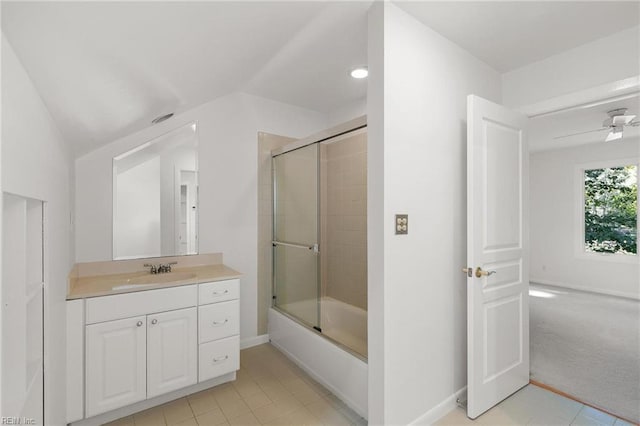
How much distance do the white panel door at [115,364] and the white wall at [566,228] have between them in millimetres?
6496

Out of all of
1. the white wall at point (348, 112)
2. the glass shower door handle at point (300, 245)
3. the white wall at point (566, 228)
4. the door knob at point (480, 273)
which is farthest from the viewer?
the white wall at point (566, 228)

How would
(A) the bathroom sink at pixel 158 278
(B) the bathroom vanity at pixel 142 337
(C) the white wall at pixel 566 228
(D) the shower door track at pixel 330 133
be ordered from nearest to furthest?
(B) the bathroom vanity at pixel 142 337
(D) the shower door track at pixel 330 133
(A) the bathroom sink at pixel 158 278
(C) the white wall at pixel 566 228

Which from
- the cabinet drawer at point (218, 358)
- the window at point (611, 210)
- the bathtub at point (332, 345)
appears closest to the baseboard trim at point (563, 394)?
the bathtub at point (332, 345)

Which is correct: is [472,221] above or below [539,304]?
above

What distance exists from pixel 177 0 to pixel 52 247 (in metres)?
1.24

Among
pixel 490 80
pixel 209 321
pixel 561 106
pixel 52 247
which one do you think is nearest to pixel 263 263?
pixel 209 321

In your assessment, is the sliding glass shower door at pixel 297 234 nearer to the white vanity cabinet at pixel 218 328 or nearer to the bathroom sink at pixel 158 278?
the white vanity cabinet at pixel 218 328

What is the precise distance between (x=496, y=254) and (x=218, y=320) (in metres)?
2.01

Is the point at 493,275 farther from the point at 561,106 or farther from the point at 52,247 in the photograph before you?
the point at 52,247

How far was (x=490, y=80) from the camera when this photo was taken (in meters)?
2.35

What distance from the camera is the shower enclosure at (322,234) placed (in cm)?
273

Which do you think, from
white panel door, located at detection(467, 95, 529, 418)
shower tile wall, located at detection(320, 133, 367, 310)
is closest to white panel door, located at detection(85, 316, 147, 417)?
shower tile wall, located at detection(320, 133, 367, 310)

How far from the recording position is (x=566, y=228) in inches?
210

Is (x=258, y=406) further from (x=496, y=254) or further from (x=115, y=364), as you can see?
(x=496, y=254)
